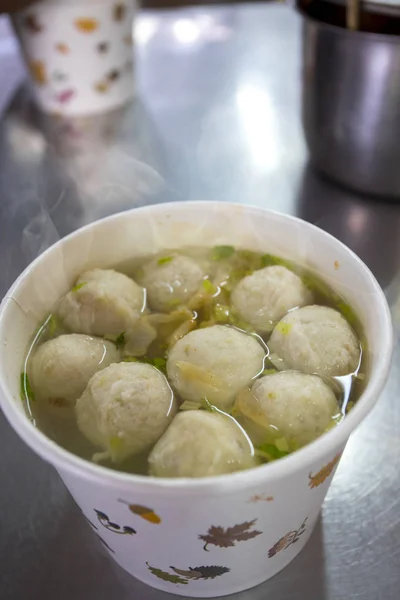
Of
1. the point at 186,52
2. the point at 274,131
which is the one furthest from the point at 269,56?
the point at 274,131

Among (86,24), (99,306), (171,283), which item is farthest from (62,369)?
(86,24)

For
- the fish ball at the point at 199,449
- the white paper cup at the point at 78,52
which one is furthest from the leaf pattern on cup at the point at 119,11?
the fish ball at the point at 199,449

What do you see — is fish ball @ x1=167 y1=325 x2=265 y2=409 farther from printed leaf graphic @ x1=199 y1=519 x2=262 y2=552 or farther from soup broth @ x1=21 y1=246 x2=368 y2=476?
printed leaf graphic @ x1=199 y1=519 x2=262 y2=552

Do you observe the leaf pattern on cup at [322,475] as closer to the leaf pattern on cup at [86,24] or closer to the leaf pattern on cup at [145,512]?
the leaf pattern on cup at [145,512]

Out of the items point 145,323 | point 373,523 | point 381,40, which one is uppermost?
point 381,40

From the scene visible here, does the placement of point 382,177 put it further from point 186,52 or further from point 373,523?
point 186,52

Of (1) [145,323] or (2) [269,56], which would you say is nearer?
(1) [145,323]
